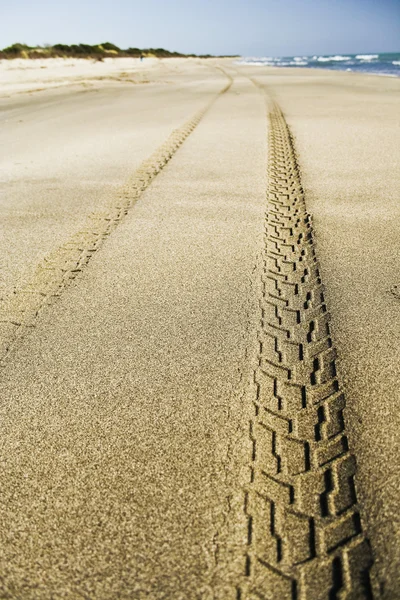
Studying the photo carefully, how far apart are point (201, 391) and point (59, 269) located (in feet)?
5.64

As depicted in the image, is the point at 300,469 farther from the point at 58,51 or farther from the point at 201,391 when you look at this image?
the point at 58,51

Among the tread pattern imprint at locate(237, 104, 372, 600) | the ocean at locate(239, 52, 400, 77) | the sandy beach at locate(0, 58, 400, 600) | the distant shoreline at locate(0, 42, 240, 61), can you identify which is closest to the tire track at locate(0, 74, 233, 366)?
the sandy beach at locate(0, 58, 400, 600)

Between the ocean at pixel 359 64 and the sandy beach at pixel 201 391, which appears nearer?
the sandy beach at pixel 201 391

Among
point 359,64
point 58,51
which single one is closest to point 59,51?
point 58,51

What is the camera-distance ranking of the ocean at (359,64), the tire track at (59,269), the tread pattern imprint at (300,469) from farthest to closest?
the ocean at (359,64) < the tire track at (59,269) < the tread pattern imprint at (300,469)

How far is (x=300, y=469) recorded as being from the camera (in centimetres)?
165

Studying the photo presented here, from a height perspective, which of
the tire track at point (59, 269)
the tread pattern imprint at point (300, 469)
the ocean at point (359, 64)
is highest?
the ocean at point (359, 64)

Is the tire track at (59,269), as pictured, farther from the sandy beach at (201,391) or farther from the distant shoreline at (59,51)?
the distant shoreline at (59,51)

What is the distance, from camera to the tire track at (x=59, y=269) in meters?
2.62

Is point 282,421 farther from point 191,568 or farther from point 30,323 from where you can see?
point 30,323

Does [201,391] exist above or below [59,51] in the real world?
below

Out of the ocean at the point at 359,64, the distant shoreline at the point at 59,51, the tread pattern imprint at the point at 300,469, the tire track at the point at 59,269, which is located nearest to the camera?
the tread pattern imprint at the point at 300,469

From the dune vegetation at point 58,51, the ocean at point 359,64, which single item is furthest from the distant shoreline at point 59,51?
the ocean at point 359,64

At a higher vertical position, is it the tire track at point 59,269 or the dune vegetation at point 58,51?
the dune vegetation at point 58,51
